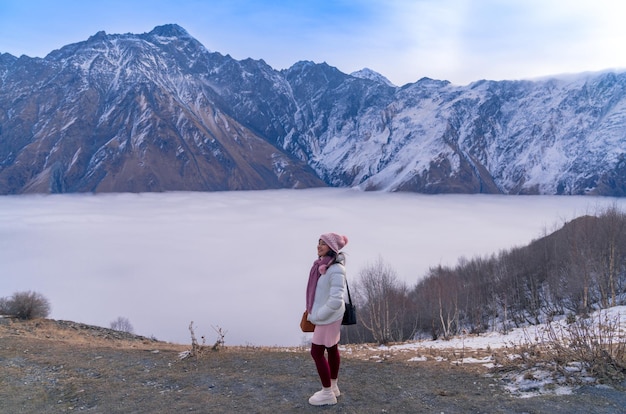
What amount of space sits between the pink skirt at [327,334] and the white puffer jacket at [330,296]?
118mm

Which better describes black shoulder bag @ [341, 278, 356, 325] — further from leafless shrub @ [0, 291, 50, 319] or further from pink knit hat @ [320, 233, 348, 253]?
leafless shrub @ [0, 291, 50, 319]

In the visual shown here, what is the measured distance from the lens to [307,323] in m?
8.66

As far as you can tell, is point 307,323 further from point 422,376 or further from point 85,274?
point 85,274

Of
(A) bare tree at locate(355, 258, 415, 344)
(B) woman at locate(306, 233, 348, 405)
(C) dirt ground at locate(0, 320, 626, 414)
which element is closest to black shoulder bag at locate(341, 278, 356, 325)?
(B) woman at locate(306, 233, 348, 405)

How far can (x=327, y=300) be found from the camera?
8.10 m

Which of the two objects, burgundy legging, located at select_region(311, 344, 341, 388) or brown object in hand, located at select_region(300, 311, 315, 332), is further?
brown object in hand, located at select_region(300, 311, 315, 332)

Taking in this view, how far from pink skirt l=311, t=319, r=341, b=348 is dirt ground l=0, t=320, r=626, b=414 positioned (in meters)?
1.29

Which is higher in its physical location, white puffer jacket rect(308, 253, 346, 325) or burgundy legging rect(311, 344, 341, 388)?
white puffer jacket rect(308, 253, 346, 325)

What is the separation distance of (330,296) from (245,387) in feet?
12.4

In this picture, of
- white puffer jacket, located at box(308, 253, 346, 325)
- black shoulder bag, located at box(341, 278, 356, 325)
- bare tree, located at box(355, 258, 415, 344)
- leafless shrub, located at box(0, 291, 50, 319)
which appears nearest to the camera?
white puffer jacket, located at box(308, 253, 346, 325)

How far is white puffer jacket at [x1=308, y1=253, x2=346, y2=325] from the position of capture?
797cm

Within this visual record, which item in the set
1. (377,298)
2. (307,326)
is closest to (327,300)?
(307,326)

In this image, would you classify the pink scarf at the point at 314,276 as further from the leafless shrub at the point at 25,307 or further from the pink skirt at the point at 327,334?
the leafless shrub at the point at 25,307

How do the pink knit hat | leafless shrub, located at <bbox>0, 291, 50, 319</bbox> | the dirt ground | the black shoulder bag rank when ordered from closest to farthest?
the pink knit hat < the black shoulder bag < the dirt ground < leafless shrub, located at <bbox>0, 291, 50, 319</bbox>
